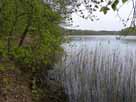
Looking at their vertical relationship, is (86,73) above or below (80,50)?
below

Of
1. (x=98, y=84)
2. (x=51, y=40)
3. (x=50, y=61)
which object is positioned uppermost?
(x=51, y=40)

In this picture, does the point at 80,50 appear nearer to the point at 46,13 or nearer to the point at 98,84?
the point at 98,84

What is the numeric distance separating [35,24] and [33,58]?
72cm

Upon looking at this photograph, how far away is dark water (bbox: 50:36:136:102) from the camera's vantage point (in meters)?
7.13

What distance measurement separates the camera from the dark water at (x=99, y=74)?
7.13 meters

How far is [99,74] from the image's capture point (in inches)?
286

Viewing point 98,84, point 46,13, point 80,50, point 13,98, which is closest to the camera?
point 13,98

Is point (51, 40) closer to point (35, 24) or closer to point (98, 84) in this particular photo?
point (35, 24)

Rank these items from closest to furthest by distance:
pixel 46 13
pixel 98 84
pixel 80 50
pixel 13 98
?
1. pixel 13 98
2. pixel 46 13
3. pixel 98 84
4. pixel 80 50

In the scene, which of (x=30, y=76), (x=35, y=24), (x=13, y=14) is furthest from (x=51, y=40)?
(x=30, y=76)

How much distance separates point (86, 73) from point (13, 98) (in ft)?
7.35

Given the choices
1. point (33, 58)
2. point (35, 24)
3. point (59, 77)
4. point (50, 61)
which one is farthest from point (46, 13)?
point (59, 77)

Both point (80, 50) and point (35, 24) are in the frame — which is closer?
point (35, 24)

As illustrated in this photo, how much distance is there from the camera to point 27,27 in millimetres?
6621
